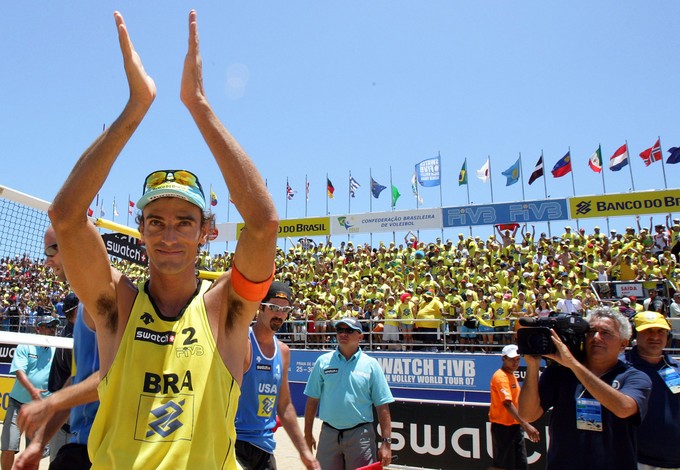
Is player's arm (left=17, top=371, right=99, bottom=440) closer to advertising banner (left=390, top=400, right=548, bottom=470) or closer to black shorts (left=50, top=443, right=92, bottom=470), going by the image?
black shorts (left=50, top=443, right=92, bottom=470)

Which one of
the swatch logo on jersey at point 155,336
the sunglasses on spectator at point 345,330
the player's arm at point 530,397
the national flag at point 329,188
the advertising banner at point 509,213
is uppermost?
the national flag at point 329,188

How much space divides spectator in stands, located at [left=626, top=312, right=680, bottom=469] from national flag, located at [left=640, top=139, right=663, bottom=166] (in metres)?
25.3

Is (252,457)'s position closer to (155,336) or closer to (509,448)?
(155,336)

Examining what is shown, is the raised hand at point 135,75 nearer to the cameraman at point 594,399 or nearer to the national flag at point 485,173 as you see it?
the cameraman at point 594,399

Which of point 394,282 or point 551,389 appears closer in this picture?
point 551,389

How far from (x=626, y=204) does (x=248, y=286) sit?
23.5 meters

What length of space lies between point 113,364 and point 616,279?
15.3m

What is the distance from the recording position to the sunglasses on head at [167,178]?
1.94m

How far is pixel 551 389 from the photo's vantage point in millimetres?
3604

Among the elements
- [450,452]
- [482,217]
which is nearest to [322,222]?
[482,217]

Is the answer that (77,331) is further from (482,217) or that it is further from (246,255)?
(482,217)

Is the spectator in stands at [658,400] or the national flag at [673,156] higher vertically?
the national flag at [673,156]

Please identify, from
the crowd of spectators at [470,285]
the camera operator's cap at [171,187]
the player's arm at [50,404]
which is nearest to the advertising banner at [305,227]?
the crowd of spectators at [470,285]

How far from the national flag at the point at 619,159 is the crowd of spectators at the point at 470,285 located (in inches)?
244
